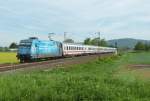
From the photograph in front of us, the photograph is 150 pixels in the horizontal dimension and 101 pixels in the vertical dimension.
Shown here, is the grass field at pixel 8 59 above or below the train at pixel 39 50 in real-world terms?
below

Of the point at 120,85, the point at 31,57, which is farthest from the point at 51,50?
the point at 120,85

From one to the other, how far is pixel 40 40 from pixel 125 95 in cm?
3970

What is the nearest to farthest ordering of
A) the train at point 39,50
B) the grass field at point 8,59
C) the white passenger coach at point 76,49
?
the train at point 39,50, the grass field at point 8,59, the white passenger coach at point 76,49

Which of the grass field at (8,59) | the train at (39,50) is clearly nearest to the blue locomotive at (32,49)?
the train at (39,50)

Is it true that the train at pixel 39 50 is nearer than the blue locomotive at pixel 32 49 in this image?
No

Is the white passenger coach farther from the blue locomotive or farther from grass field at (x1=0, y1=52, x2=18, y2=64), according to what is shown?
the blue locomotive

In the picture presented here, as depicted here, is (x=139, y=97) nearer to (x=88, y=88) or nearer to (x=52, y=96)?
(x=88, y=88)

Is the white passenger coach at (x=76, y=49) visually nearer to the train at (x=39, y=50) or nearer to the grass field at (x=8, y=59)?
the train at (x=39, y=50)

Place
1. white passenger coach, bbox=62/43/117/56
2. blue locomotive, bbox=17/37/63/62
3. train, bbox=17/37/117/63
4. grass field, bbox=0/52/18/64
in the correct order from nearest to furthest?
blue locomotive, bbox=17/37/63/62
train, bbox=17/37/117/63
grass field, bbox=0/52/18/64
white passenger coach, bbox=62/43/117/56

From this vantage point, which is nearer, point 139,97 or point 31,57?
point 139,97

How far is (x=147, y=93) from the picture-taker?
15891 millimetres

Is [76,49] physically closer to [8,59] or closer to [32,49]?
[8,59]

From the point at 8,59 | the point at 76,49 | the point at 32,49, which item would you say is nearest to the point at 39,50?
the point at 32,49

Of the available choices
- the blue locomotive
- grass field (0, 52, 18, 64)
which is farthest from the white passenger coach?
the blue locomotive
